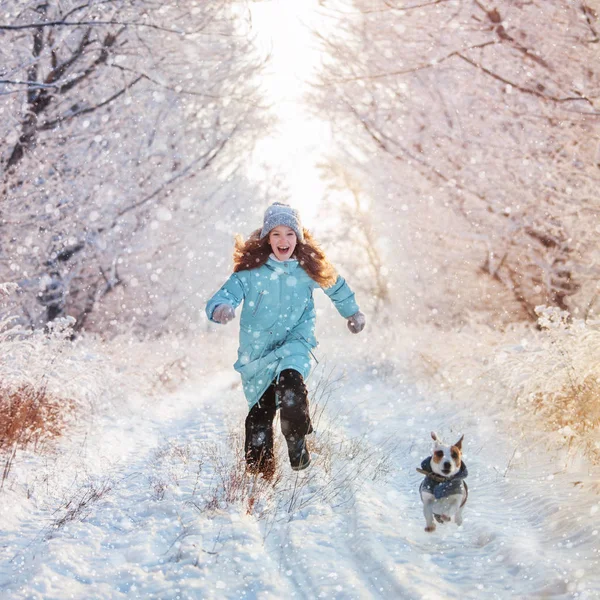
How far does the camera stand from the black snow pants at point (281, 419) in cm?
419

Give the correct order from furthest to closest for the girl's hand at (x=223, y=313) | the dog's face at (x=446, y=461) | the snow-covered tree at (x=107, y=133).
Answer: the snow-covered tree at (x=107, y=133)
the girl's hand at (x=223, y=313)
the dog's face at (x=446, y=461)

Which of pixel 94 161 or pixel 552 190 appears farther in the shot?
pixel 94 161

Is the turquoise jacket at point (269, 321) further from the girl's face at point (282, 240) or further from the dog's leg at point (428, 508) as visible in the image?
the dog's leg at point (428, 508)

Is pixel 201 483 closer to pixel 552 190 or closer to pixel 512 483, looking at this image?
pixel 512 483

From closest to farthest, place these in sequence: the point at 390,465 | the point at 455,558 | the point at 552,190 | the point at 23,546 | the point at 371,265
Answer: the point at 23,546 < the point at 455,558 < the point at 390,465 < the point at 552,190 < the point at 371,265

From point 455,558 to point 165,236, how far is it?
10.5m

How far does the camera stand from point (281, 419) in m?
4.21

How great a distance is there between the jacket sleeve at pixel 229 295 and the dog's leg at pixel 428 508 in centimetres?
180

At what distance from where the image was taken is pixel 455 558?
10.8ft

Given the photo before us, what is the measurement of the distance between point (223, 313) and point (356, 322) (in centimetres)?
111

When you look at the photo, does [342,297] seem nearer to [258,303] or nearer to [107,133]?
[258,303]

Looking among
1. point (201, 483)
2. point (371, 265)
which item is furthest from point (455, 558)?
point (371, 265)

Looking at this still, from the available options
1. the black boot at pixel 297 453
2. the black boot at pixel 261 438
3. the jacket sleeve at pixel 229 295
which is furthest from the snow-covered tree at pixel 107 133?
the black boot at pixel 297 453

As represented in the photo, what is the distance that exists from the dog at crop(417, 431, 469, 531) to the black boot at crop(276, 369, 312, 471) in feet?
3.07
